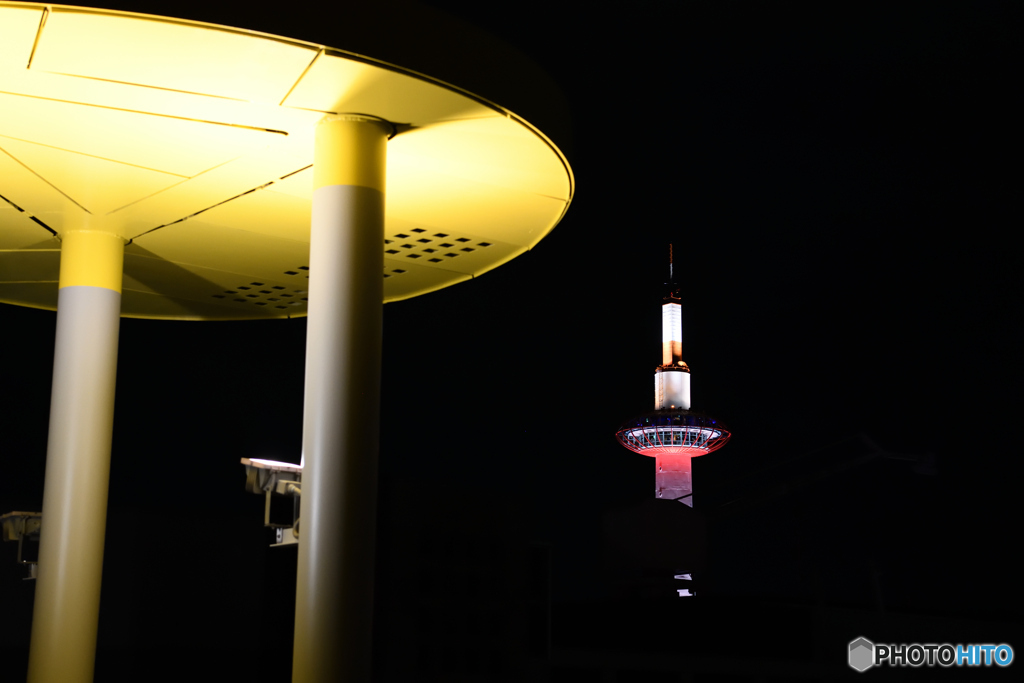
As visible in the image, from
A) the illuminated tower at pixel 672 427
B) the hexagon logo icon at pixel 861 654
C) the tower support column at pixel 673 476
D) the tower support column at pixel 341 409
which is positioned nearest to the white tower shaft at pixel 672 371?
the illuminated tower at pixel 672 427

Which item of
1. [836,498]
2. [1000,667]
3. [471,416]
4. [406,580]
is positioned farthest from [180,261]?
[836,498]

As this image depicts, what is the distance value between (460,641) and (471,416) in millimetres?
41432

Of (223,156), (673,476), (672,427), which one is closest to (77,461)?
(223,156)

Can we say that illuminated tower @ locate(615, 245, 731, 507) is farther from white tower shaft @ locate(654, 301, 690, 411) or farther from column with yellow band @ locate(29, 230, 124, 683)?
column with yellow band @ locate(29, 230, 124, 683)

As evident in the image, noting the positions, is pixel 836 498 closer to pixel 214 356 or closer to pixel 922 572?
pixel 922 572

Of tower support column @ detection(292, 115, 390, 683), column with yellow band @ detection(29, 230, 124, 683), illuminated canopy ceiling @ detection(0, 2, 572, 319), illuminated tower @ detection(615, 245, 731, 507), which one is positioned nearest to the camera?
illuminated canopy ceiling @ detection(0, 2, 572, 319)

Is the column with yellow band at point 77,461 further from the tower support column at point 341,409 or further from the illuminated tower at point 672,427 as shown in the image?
the illuminated tower at point 672,427

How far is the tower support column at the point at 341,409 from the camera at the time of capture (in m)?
7.68

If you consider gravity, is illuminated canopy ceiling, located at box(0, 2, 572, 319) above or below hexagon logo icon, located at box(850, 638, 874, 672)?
above

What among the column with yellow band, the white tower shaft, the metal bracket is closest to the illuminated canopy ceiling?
the column with yellow band

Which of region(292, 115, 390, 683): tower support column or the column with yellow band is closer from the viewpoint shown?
region(292, 115, 390, 683): tower support column

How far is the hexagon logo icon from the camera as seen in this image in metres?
14.2

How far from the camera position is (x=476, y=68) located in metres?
8.04

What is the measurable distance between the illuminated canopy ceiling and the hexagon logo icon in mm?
7671
